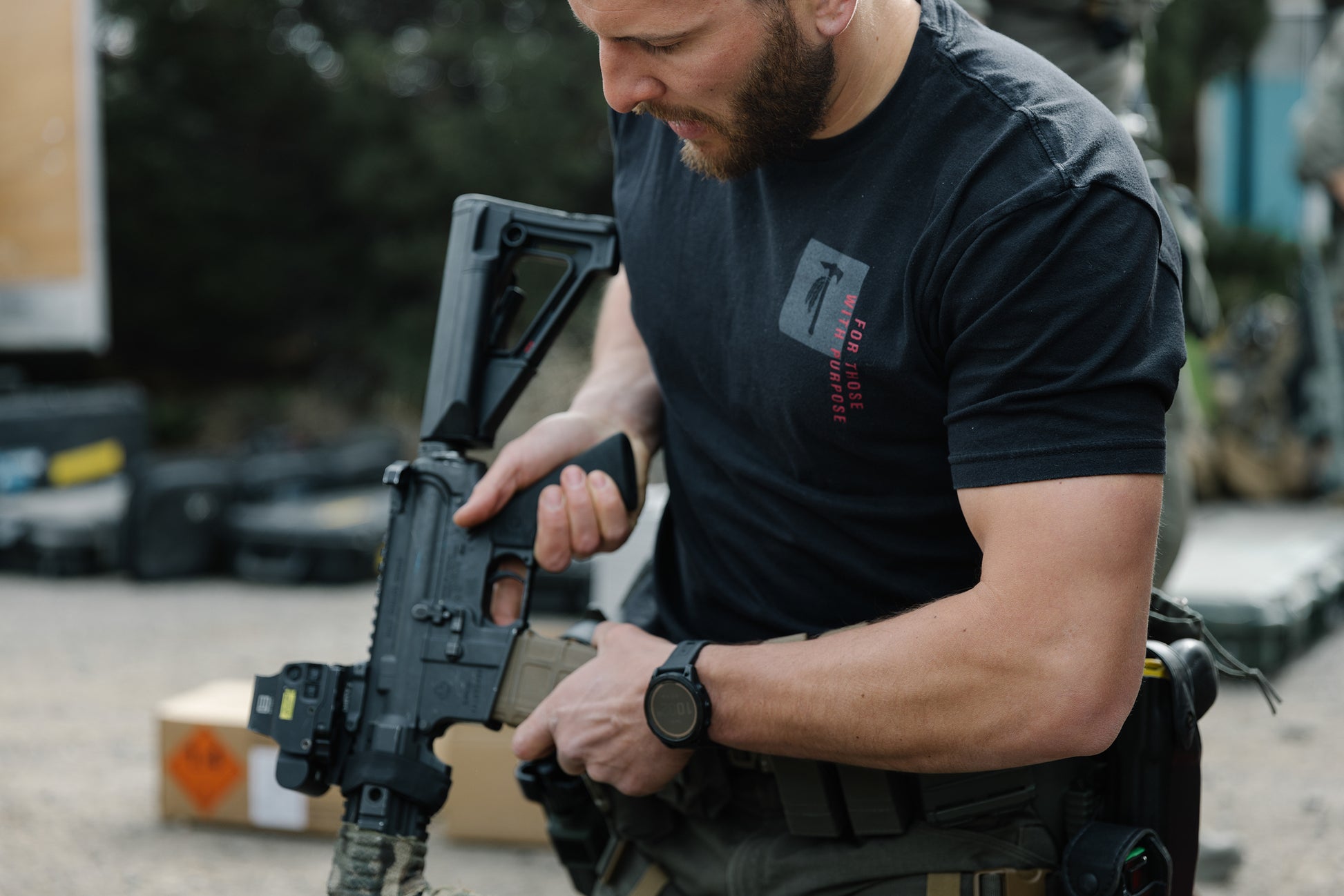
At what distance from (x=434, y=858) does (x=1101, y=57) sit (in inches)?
101

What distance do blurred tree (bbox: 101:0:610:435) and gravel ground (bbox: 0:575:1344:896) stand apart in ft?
19.1

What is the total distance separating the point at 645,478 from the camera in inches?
80.3

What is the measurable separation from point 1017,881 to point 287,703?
3.31 feet

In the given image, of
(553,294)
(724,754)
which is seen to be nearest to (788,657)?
(724,754)

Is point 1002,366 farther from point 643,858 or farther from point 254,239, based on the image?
point 254,239

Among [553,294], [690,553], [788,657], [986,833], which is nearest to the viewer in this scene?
[788,657]

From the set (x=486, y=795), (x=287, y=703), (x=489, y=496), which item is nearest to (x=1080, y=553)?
(x=489, y=496)

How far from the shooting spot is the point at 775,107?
1.59 m

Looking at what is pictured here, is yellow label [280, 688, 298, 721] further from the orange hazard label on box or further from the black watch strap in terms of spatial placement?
the orange hazard label on box

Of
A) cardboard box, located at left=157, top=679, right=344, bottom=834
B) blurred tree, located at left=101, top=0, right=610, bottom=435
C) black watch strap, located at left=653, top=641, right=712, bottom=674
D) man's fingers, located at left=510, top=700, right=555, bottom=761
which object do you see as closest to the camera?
black watch strap, located at left=653, top=641, right=712, bottom=674

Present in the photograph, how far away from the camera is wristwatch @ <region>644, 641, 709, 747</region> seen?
5.31 ft

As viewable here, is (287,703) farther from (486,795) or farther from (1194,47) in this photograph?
(1194,47)

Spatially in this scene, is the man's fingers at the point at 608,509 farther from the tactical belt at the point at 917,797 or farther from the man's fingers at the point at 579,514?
the tactical belt at the point at 917,797

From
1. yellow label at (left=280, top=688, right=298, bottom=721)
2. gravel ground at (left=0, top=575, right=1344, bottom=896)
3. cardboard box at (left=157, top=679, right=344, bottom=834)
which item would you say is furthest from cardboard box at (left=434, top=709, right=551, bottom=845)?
yellow label at (left=280, top=688, right=298, bottom=721)
